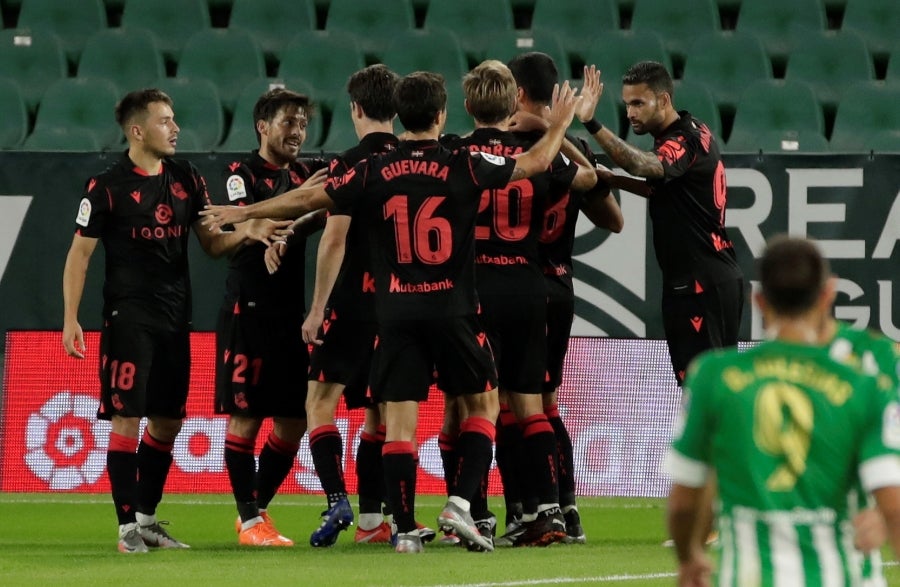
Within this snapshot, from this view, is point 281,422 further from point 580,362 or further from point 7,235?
point 7,235

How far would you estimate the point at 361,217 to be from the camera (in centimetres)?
695

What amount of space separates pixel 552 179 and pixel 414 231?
2.66 ft

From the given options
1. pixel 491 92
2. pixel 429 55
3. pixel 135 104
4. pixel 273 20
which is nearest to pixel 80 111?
pixel 273 20

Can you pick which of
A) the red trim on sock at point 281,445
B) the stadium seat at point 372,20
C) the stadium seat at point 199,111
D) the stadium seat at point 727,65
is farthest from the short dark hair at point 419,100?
the stadium seat at point 372,20

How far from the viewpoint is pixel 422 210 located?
6.34m

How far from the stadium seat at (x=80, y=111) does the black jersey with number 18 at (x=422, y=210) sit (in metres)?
6.58

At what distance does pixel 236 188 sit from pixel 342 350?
93 centimetres

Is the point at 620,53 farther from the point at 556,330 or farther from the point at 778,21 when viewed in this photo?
the point at 556,330

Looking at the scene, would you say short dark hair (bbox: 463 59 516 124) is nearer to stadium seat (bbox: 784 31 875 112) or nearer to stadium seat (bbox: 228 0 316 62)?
stadium seat (bbox: 784 31 875 112)

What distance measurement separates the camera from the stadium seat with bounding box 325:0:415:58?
13.4m

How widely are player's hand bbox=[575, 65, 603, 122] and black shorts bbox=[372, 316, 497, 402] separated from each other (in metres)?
0.98

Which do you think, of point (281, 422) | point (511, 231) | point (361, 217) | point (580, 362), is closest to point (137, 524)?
point (281, 422)

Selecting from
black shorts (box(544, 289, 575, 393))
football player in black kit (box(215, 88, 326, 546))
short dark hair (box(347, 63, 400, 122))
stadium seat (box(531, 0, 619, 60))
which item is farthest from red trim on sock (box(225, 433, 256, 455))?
stadium seat (box(531, 0, 619, 60))

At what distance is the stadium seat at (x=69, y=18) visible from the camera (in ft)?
44.9
